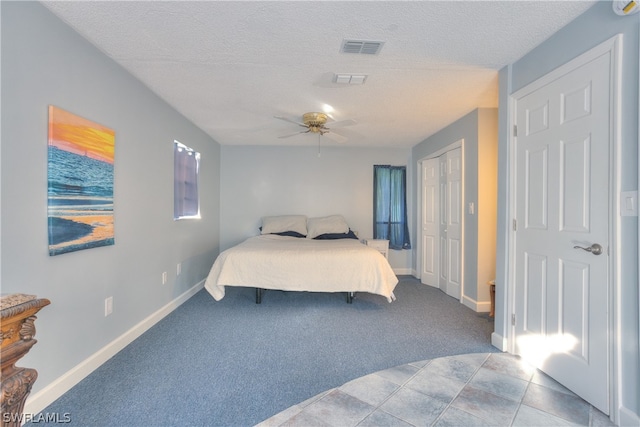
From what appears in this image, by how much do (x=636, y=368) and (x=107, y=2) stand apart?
321 centimetres

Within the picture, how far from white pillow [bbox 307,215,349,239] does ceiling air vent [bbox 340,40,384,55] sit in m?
2.77

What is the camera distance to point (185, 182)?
3.45m

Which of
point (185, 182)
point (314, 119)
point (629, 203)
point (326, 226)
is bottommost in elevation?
point (326, 226)

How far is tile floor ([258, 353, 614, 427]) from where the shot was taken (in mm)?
1454

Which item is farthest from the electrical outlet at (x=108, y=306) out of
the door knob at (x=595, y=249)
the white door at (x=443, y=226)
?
the white door at (x=443, y=226)

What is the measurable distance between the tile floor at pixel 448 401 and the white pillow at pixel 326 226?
101 inches

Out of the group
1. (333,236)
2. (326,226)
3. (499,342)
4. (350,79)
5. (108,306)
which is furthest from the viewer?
(326,226)

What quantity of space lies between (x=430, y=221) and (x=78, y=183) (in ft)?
13.4

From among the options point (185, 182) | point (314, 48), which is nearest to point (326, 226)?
point (185, 182)

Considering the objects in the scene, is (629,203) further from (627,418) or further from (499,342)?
(499,342)

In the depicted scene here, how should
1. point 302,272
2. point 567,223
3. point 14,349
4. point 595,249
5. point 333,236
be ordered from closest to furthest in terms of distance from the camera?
point 14,349 → point 595,249 → point 567,223 → point 302,272 → point 333,236

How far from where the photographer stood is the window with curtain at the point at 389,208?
15.9 feet

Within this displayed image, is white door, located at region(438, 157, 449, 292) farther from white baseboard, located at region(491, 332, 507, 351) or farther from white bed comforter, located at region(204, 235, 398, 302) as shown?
white baseboard, located at region(491, 332, 507, 351)

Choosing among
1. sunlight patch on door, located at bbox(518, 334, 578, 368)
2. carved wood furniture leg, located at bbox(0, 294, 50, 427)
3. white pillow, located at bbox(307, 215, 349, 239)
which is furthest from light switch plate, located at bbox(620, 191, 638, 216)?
white pillow, located at bbox(307, 215, 349, 239)
